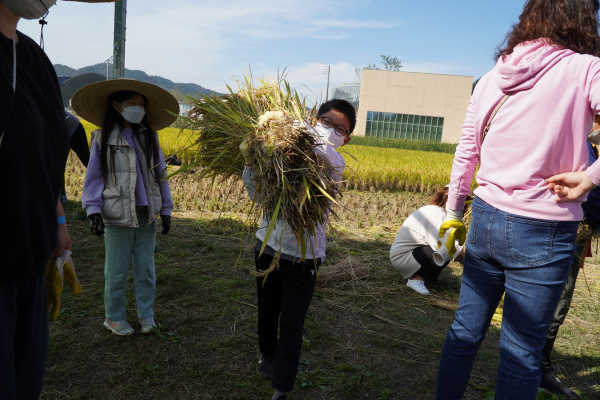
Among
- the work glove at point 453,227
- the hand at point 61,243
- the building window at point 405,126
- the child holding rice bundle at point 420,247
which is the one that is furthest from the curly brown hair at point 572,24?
the building window at point 405,126

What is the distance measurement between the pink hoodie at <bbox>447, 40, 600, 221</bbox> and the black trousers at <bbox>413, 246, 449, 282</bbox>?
230 cm

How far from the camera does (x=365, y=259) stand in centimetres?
471

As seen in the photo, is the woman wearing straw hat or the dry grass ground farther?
the woman wearing straw hat

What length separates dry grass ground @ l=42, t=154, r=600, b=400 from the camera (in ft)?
7.66

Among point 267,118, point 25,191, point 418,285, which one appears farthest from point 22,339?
point 418,285

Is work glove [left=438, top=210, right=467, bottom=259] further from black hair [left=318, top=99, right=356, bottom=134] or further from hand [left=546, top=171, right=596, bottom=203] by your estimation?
black hair [left=318, top=99, right=356, bottom=134]

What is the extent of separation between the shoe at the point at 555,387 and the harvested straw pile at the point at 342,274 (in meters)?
1.76

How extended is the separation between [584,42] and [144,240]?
2.62m

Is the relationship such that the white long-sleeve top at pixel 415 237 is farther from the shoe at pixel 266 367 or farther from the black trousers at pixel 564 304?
the shoe at pixel 266 367

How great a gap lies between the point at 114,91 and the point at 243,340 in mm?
1865

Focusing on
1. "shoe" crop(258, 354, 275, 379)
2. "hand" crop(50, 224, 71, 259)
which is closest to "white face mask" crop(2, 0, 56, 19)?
"hand" crop(50, 224, 71, 259)

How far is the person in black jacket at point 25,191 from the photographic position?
1.16 metres

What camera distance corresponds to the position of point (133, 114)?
2.66 meters

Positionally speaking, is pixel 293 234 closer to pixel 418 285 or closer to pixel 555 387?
pixel 555 387
